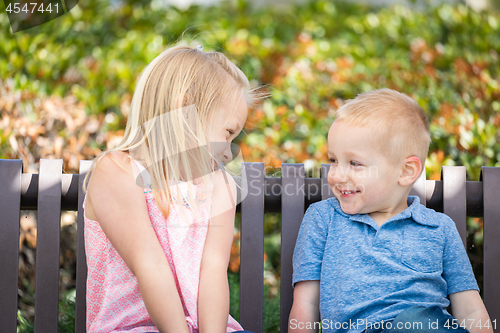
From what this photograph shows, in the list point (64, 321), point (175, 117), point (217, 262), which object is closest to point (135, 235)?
point (217, 262)

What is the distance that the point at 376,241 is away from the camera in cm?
182

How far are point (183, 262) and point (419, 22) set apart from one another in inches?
135

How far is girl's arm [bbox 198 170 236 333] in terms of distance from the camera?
1.62 meters

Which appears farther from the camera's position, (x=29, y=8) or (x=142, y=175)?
(x=29, y=8)

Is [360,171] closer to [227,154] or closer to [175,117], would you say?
[227,154]

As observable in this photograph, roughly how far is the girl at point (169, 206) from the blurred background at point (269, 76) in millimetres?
517

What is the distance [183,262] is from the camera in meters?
1.71

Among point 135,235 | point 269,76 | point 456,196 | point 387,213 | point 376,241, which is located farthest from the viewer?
point 269,76

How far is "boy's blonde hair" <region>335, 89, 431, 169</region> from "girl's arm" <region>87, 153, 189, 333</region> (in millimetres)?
839

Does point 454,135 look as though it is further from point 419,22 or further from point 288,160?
point 419,22

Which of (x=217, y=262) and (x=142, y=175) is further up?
(x=142, y=175)

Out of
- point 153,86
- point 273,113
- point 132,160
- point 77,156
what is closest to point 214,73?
point 153,86

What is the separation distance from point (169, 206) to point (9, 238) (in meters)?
0.66

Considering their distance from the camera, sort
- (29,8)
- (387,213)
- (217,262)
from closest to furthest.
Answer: (217,262) < (387,213) < (29,8)
